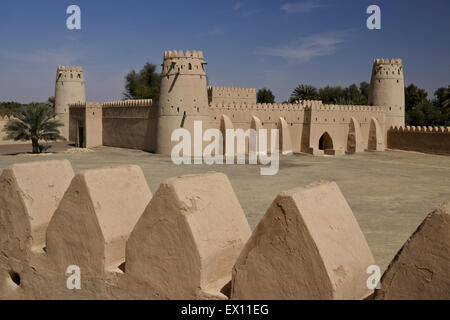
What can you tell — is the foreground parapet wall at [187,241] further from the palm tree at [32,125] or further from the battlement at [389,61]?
the battlement at [389,61]

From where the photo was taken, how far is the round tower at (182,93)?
866 inches

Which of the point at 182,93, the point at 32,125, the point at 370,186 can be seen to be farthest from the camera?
the point at 182,93

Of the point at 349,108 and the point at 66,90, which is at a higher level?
the point at 66,90

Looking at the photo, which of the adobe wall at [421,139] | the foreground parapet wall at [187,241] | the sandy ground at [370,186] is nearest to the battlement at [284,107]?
the adobe wall at [421,139]

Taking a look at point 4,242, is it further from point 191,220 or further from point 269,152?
point 269,152

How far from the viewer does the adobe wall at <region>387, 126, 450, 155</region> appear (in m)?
23.7

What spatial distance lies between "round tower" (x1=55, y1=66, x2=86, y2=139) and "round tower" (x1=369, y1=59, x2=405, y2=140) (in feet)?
73.7

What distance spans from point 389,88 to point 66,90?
24236 millimetres

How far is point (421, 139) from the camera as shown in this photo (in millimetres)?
25047

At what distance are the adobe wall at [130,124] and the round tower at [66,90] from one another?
7025 mm

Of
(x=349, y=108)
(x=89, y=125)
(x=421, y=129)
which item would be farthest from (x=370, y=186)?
(x=89, y=125)

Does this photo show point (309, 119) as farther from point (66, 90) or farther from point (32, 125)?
point (66, 90)

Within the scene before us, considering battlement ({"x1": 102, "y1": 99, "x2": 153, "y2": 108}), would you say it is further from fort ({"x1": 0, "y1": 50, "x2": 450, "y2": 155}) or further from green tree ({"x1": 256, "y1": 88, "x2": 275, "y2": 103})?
green tree ({"x1": 256, "y1": 88, "x2": 275, "y2": 103})

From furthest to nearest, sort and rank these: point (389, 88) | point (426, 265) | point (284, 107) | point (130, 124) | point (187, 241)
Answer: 1. point (389, 88)
2. point (130, 124)
3. point (284, 107)
4. point (187, 241)
5. point (426, 265)
